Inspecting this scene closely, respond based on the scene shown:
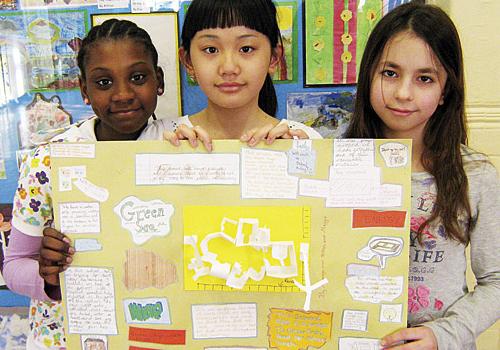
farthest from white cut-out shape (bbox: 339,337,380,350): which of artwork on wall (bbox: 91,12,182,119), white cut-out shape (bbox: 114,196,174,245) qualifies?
artwork on wall (bbox: 91,12,182,119)

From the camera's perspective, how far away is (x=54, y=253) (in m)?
0.99

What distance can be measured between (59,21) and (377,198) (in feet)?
4.28

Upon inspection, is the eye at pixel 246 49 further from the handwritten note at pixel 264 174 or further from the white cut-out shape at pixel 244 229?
the white cut-out shape at pixel 244 229

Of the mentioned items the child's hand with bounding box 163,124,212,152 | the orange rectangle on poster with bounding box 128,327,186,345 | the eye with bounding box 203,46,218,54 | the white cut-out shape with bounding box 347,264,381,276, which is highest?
the eye with bounding box 203,46,218,54

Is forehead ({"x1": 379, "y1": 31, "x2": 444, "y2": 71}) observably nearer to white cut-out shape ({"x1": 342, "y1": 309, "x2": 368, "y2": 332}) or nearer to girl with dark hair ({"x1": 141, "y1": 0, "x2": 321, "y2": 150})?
girl with dark hair ({"x1": 141, "y1": 0, "x2": 321, "y2": 150})

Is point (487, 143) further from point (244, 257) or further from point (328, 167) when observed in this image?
point (244, 257)

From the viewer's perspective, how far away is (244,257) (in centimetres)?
98

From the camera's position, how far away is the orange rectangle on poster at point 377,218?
0.96 m

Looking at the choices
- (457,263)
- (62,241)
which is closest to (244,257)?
(62,241)

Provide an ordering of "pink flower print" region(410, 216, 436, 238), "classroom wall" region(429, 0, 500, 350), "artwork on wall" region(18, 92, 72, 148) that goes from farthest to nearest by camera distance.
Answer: "artwork on wall" region(18, 92, 72, 148)
"classroom wall" region(429, 0, 500, 350)
"pink flower print" region(410, 216, 436, 238)

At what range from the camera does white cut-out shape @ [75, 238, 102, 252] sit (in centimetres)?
101

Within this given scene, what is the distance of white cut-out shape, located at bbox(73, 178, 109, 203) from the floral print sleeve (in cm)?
15

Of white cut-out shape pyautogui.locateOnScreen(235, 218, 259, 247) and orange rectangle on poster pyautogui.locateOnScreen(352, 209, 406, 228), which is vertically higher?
orange rectangle on poster pyautogui.locateOnScreen(352, 209, 406, 228)

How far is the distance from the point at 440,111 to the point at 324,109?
0.51m
